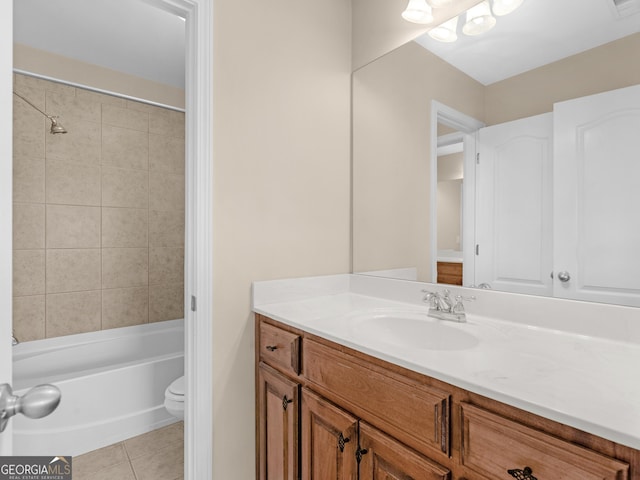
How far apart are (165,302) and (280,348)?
2019 mm

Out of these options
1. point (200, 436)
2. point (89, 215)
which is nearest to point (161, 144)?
point (89, 215)

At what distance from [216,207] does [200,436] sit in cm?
90

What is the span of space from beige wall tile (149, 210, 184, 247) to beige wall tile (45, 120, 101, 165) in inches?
23.6

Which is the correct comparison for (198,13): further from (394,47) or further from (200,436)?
(200,436)

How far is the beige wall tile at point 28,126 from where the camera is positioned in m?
2.28

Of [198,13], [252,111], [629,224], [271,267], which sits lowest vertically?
[271,267]

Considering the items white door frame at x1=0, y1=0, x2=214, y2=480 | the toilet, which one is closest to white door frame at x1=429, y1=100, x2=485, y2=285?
white door frame at x1=0, y1=0, x2=214, y2=480

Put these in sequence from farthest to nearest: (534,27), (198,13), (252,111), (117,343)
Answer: (117,343), (252,111), (198,13), (534,27)

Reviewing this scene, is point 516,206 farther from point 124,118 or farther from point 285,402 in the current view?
point 124,118

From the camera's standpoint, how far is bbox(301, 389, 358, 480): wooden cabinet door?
0.99 metres

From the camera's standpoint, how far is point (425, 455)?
2.65 feet

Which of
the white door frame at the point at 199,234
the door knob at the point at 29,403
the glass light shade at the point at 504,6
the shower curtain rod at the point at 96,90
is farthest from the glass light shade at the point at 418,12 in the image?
the shower curtain rod at the point at 96,90

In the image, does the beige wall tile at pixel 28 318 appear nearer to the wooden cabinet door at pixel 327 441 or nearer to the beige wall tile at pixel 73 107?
the beige wall tile at pixel 73 107

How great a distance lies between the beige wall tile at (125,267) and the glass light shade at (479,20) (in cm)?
270
